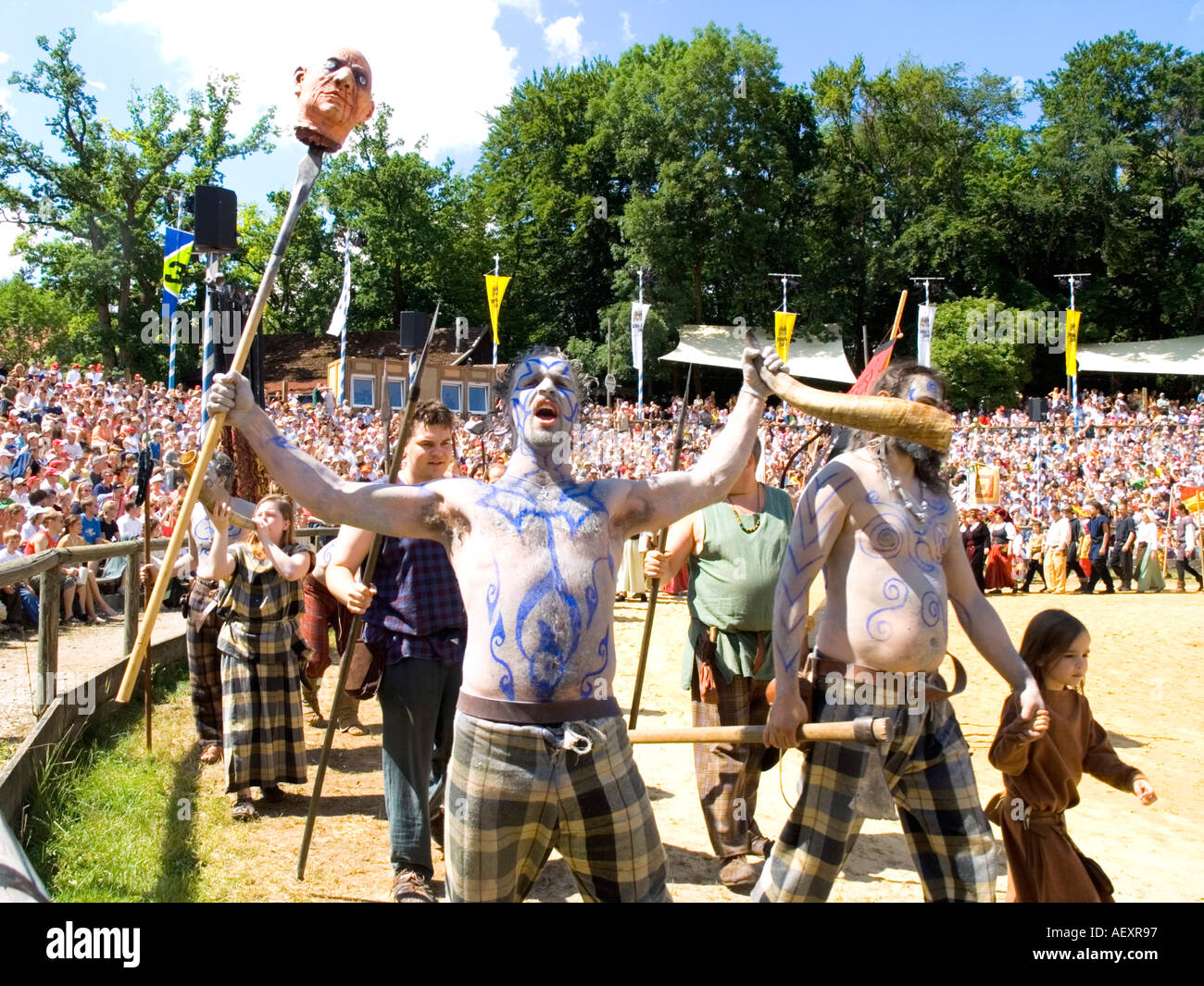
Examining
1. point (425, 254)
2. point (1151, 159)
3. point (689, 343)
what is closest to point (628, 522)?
point (689, 343)

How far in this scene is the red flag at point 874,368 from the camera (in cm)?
416

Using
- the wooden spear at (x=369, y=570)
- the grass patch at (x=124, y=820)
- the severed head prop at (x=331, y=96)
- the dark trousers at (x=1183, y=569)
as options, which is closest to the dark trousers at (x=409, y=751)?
the wooden spear at (x=369, y=570)

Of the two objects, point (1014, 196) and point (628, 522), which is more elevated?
point (1014, 196)

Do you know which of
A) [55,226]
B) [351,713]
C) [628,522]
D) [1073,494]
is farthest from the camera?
[55,226]

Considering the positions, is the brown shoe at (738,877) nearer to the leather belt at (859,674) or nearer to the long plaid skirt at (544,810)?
the leather belt at (859,674)

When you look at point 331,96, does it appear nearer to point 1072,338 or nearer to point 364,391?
point 364,391

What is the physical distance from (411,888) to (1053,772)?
97.5 inches

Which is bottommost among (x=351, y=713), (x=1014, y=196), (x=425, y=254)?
(x=351, y=713)

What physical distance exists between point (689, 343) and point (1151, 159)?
2375cm

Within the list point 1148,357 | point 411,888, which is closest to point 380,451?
point 411,888

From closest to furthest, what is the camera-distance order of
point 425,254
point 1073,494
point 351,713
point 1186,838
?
point 1186,838
point 351,713
point 1073,494
point 425,254

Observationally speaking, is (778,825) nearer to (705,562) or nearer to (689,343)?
(705,562)

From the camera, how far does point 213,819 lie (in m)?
5.39

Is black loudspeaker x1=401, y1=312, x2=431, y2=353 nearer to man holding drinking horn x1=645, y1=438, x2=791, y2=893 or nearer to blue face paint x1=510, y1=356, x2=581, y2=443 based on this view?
man holding drinking horn x1=645, y1=438, x2=791, y2=893
